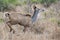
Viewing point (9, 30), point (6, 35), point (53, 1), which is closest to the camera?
point (6, 35)

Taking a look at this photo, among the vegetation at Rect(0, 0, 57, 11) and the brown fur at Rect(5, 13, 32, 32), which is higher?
the brown fur at Rect(5, 13, 32, 32)

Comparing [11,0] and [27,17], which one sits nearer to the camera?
[27,17]

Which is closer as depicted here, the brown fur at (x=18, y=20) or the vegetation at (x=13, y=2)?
the brown fur at (x=18, y=20)

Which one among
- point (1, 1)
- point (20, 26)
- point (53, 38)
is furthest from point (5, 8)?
point (53, 38)

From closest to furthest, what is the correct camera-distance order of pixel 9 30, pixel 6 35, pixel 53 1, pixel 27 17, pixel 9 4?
pixel 6 35, pixel 9 30, pixel 27 17, pixel 9 4, pixel 53 1

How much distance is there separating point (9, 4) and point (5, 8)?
4.36 ft

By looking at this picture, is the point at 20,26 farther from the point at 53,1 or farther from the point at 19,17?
the point at 53,1

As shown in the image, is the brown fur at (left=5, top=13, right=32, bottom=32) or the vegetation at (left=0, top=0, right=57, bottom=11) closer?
the brown fur at (left=5, top=13, right=32, bottom=32)

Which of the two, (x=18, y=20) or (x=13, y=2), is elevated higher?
(x=18, y=20)

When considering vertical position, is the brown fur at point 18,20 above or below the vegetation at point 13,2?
above

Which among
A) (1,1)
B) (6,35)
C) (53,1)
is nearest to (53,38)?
(6,35)

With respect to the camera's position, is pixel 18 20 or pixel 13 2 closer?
pixel 18 20

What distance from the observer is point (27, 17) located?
11.7 meters

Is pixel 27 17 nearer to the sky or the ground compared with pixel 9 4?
nearer to the sky
